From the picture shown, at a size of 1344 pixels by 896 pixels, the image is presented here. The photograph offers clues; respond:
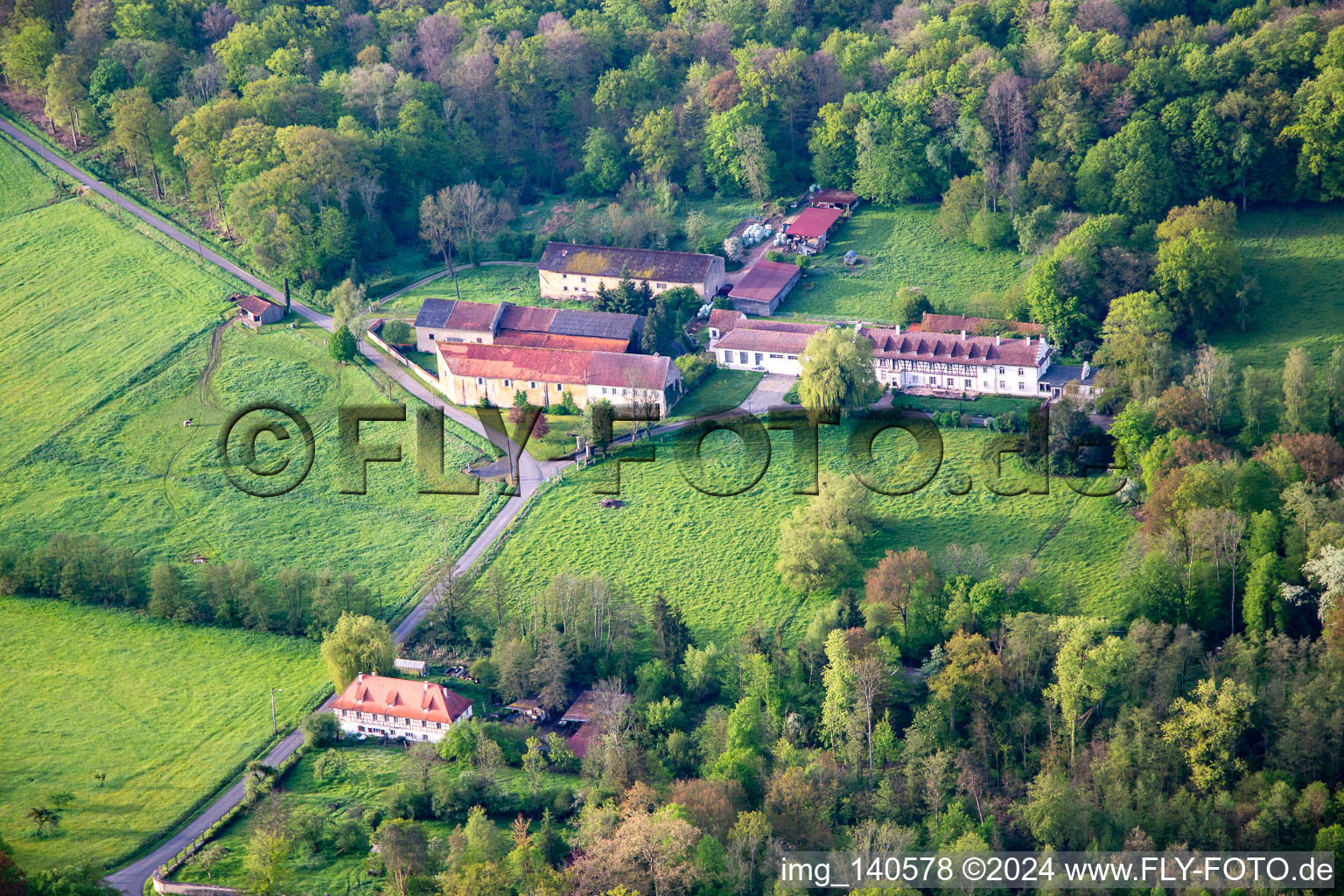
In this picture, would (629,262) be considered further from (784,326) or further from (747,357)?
(747,357)

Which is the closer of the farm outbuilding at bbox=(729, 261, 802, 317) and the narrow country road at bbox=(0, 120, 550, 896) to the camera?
the narrow country road at bbox=(0, 120, 550, 896)

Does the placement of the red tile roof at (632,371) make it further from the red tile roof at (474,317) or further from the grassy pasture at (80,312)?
the grassy pasture at (80,312)

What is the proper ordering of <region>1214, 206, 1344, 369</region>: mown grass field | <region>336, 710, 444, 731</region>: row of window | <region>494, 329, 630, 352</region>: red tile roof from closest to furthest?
<region>336, 710, 444, 731</region>: row of window < <region>1214, 206, 1344, 369</region>: mown grass field < <region>494, 329, 630, 352</region>: red tile roof

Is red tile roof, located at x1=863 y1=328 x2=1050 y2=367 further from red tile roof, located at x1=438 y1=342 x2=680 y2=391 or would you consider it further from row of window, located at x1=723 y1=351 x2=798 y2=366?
red tile roof, located at x1=438 y1=342 x2=680 y2=391

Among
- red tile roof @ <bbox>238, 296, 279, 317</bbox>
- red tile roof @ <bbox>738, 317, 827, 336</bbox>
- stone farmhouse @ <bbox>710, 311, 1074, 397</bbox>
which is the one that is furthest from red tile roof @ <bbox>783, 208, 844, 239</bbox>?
red tile roof @ <bbox>238, 296, 279, 317</bbox>

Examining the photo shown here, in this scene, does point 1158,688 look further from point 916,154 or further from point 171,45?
point 171,45

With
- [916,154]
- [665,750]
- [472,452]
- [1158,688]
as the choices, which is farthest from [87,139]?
[1158,688]
